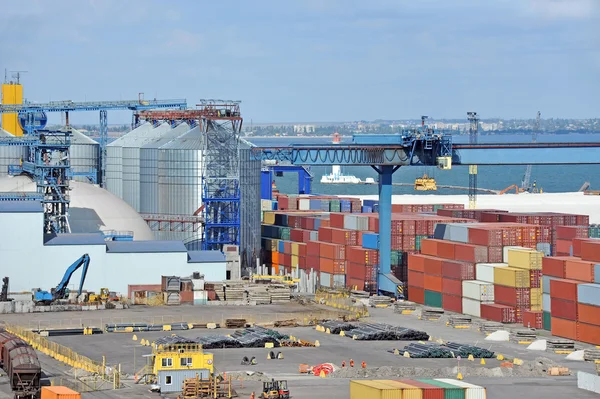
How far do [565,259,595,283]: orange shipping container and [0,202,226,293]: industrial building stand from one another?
28084mm

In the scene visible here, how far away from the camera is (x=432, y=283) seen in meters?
83.5

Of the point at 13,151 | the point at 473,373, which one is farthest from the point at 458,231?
the point at 13,151

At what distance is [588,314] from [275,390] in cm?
2347

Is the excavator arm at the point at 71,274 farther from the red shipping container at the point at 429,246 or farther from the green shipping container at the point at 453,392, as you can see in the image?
the green shipping container at the point at 453,392

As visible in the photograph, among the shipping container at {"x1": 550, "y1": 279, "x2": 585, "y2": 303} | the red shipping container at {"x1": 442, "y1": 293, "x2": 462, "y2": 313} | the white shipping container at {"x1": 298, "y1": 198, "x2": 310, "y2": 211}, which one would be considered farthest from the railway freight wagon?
the white shipping container at {"x1": 298, "y1": 198, "x2": 310, "y2": 211}

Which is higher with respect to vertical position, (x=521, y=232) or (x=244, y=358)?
(x=521, y=232)

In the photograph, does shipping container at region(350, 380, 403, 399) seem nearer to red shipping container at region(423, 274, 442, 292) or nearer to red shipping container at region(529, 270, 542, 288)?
red shipping container at region(529, 270, 542, 288)

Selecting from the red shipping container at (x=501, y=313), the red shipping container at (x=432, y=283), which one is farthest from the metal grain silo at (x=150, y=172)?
the red shipping container at (x=501, y=313)

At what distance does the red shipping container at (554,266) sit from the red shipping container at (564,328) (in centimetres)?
261

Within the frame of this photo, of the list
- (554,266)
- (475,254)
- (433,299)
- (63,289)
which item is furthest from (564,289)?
(63,289)

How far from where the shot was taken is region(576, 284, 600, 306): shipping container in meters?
66.1

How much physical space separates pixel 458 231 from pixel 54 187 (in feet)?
95.7

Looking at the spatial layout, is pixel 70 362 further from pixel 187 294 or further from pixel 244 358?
pixel 187 294

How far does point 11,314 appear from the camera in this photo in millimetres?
79000
